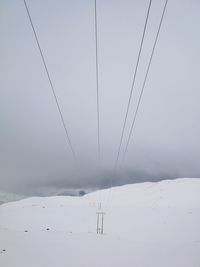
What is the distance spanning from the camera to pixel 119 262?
1766 cm

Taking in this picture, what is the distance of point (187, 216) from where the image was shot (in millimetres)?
61375

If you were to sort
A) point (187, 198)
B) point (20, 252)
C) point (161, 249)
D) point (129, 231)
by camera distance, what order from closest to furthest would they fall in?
1. point (20, 252)
2. point (161, 249)
3. point (129, 231)
4. point (187, 198)

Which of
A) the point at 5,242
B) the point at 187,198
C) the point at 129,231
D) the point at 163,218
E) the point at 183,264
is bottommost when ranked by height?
the point at 183,264

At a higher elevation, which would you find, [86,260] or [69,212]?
[69,212]

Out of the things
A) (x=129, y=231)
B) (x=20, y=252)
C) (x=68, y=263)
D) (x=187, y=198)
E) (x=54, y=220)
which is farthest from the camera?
(x=187, y=198)

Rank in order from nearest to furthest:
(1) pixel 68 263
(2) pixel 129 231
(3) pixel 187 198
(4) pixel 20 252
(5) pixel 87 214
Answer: (1) pixel 68 263, (4) pixel 20 252, (2) pixel 129 231, (5) pixel 87 214, (3) pixel 187 198

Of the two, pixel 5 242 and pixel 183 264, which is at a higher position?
pixel 5 242

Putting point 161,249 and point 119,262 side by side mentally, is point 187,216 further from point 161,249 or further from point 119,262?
point 119,262

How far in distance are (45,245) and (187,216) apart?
44983mm

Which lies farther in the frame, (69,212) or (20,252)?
(69,212)

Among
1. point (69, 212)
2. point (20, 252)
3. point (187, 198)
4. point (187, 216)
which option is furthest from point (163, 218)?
point (20, 252)

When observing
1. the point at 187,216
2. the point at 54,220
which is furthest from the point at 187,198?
the point at 54,220

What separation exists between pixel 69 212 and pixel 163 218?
863 inches

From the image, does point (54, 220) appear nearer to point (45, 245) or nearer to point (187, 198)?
point (45, 245)
